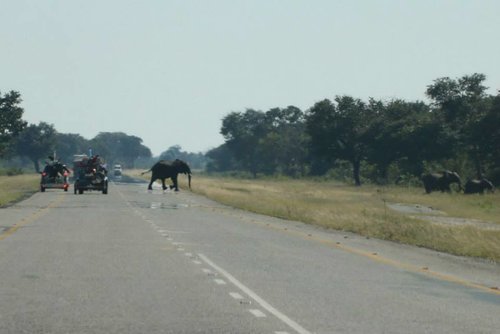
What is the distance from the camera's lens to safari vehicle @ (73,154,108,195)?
6662 centimetres

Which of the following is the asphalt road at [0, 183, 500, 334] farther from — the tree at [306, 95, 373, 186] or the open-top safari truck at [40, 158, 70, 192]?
the tree at [306, 95, 373, 186]

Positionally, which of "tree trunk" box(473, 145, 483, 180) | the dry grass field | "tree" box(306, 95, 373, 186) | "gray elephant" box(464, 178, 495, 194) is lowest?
the dry grass field

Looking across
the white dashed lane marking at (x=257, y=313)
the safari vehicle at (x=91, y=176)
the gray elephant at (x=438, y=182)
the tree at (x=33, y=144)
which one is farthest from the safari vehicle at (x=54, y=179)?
the tree at (x=33, y=144)

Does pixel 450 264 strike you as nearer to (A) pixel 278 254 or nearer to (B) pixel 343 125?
(A) pixel 278 254

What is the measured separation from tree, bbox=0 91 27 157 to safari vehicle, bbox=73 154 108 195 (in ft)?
186

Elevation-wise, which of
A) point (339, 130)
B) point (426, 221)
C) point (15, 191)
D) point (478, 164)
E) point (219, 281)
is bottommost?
point (219, 281)

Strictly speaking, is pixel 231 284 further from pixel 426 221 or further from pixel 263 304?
pixel 426 221

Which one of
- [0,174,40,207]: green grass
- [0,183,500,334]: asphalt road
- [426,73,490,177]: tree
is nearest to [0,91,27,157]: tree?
[0,174,40,207]: green grass

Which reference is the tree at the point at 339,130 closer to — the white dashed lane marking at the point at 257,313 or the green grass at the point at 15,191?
the green grass at the point at 15,191

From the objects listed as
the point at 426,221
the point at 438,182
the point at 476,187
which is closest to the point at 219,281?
the point at 426,221

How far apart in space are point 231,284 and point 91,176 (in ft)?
171

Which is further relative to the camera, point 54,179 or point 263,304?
point 54,179

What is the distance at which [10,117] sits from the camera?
12356cm

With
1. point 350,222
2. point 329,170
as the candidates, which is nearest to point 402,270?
point 350,222
